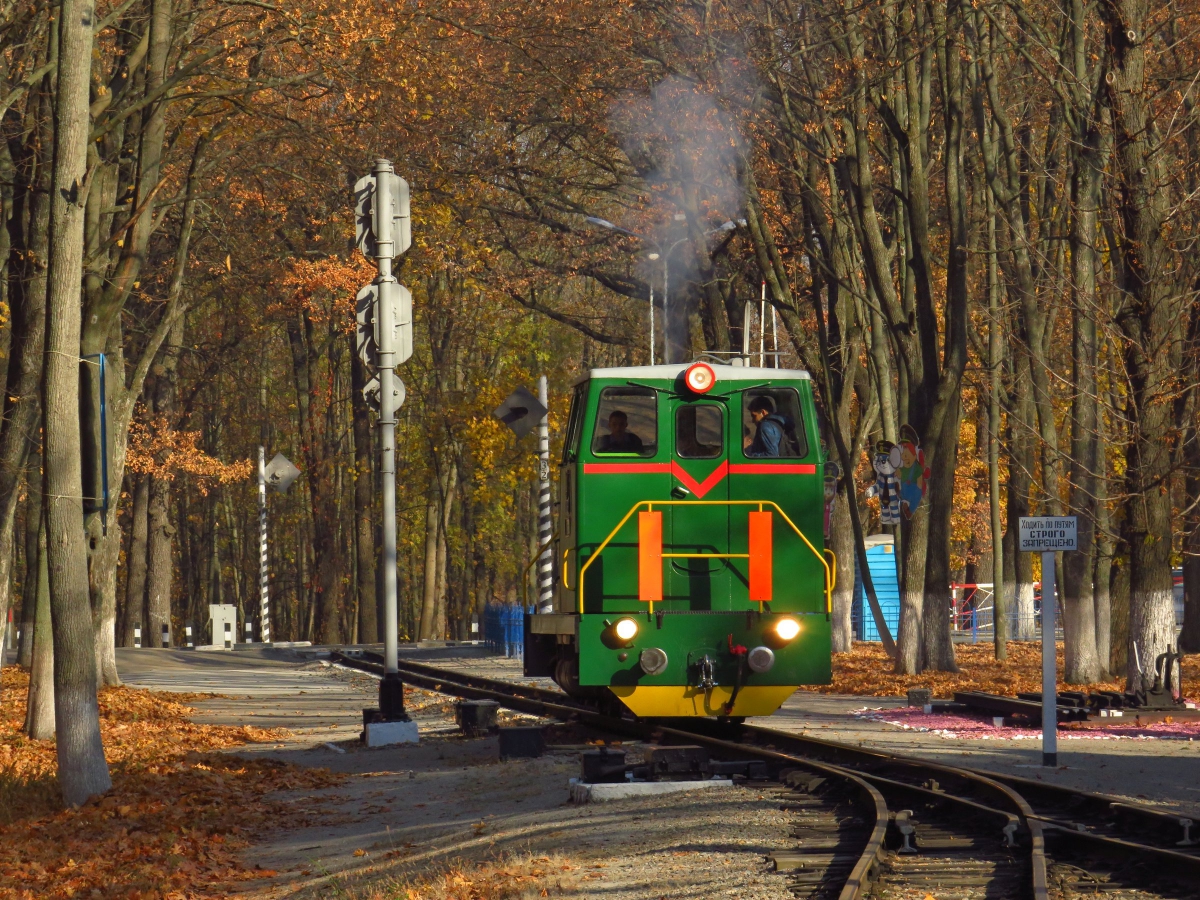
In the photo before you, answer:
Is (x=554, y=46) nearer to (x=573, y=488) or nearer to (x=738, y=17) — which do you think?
(x=738, y=17)

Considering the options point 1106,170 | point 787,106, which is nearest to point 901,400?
point 787,106

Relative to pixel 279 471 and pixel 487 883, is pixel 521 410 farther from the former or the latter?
pixel 279 471

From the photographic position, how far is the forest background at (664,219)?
17391mm

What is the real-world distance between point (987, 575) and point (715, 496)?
145ft

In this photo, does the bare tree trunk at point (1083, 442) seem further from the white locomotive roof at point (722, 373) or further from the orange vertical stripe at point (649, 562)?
the orange vertical stripe at point (649, 562)

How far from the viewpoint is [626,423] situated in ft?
44.0

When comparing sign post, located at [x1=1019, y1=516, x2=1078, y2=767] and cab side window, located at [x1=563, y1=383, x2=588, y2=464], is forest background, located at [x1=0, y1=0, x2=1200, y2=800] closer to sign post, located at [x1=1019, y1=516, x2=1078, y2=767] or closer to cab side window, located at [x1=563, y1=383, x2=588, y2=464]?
cab side window, located at [x1=563, y1=383, x2=588, y2=464]

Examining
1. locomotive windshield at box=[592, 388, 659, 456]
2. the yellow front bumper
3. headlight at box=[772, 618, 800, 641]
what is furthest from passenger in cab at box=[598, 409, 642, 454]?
the yellow front bumper

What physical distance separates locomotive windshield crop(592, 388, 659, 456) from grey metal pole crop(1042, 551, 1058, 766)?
11.2ft

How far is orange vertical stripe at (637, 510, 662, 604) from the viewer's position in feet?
41.7

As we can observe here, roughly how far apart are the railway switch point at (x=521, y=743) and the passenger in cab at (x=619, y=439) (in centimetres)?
248

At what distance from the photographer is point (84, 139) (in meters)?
12.4

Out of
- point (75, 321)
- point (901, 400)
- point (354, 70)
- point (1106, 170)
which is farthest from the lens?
point (901, 400)

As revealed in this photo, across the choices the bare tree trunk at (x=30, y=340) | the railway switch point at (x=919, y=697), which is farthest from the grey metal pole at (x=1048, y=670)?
the bare tree trunk at (x=30, y=340)
